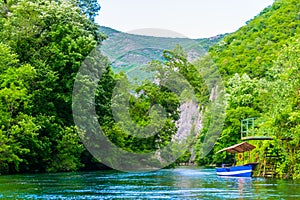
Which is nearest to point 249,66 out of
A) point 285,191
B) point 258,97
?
point 258,97

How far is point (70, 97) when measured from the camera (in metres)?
59.4

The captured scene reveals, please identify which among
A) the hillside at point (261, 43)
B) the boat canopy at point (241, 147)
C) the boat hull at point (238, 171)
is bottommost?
the boat hull at point (238, 171)

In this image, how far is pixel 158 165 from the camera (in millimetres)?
76938

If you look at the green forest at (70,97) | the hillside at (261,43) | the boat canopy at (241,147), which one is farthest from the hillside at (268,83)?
the boat canopy at (241,147)

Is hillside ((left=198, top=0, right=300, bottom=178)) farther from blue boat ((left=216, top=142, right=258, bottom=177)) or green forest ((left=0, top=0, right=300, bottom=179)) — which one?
blue boat ((left=216, top=142, right=258, bottom=177))

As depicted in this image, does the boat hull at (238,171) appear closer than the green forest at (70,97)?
No

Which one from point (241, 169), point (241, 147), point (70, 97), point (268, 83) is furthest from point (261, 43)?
point (241, 169)

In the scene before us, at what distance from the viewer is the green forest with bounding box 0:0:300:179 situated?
44.4 metres

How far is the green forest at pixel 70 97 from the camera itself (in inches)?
1747

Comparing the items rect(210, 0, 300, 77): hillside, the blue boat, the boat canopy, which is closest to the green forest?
the boat canopy

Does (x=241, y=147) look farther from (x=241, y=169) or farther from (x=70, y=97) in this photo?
(x=70, y=97)

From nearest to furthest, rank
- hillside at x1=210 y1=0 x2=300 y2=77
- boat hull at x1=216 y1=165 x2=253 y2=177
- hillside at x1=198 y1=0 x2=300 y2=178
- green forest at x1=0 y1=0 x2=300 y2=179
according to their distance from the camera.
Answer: hillside at x1=198 y1=0 x2=300 y2=178 → green forest at x1=0 y1=0 x2=300 y2=179 → boat hull at x1=216 y1=165 x2=253 y2=177 → hillside at x1=210 y1=0 x2=300 y2=77

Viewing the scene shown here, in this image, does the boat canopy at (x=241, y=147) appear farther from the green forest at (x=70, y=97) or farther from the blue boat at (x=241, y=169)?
the green forest at (x=70, y=97)

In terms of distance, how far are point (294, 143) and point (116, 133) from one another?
1193 inches
